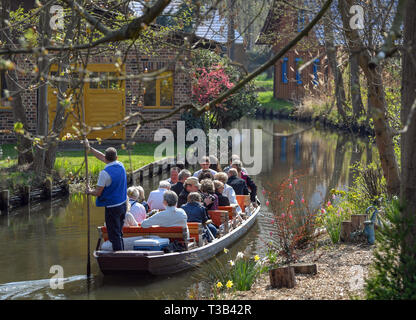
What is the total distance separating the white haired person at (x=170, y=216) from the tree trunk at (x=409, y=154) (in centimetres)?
426

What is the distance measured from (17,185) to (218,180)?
551 centimetres

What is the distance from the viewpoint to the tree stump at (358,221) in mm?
9791

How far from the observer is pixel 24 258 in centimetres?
1175

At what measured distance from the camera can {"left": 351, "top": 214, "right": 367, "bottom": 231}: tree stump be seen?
979 centimetres

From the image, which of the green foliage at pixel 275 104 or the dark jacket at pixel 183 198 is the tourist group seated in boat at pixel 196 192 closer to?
the dark jacket at pixel 183 198

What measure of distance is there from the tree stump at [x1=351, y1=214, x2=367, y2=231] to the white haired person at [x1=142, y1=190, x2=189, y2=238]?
99.6 inches

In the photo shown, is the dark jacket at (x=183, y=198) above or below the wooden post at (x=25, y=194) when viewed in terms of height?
above

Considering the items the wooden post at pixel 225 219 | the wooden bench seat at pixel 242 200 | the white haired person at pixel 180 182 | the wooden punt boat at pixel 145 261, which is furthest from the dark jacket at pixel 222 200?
the wooden punt boat at pixel 145 261

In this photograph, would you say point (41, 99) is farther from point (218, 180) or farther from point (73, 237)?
point (218, 180)

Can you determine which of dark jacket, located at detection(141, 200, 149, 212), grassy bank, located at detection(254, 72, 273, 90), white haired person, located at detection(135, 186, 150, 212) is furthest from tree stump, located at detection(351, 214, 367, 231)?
grassy bank, located at detection(254, 72, 273, 90)

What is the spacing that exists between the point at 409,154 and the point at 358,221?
11.5 ft

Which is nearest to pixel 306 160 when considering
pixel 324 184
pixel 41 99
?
pixel 324 184

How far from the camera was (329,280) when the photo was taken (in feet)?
26.2

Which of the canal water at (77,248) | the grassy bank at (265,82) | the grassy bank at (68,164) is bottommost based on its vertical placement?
the canal water at (77,248)
